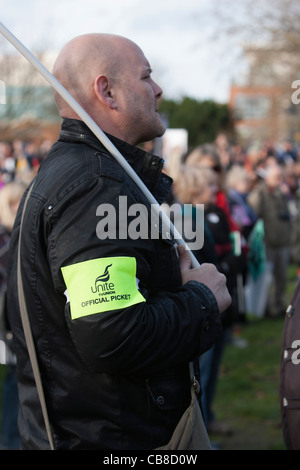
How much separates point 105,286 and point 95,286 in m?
0.03

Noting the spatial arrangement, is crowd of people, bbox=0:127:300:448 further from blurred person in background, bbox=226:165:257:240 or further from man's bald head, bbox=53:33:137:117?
man's bald head, bbox=53:33:137:117

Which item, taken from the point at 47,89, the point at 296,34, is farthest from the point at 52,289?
the point at 47,89

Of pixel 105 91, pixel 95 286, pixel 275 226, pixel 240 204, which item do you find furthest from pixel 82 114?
pixel 275 226

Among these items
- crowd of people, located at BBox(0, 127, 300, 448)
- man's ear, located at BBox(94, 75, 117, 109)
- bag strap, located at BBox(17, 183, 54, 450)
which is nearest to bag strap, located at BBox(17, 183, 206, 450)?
bag strap, located at BBox(17, 183, 54, 450)

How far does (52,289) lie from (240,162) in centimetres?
1476

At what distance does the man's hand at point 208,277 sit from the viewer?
2.12 m

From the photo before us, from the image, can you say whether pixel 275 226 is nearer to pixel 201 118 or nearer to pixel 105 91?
pixel 105 91

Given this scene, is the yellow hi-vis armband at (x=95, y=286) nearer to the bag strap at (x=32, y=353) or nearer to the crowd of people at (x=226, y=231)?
the bag strap at (x=32, y=353)

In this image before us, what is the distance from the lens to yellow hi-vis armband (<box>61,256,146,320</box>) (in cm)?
181

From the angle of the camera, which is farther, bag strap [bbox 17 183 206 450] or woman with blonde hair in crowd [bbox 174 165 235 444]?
woman with blonde hair in crowd [bbox 174 165 235 444]

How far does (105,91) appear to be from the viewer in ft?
7.02

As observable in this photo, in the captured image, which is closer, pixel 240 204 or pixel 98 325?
pixel 98 325

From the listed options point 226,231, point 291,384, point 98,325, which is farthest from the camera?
point 226,231

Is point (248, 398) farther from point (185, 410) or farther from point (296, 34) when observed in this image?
point (296, 34)
